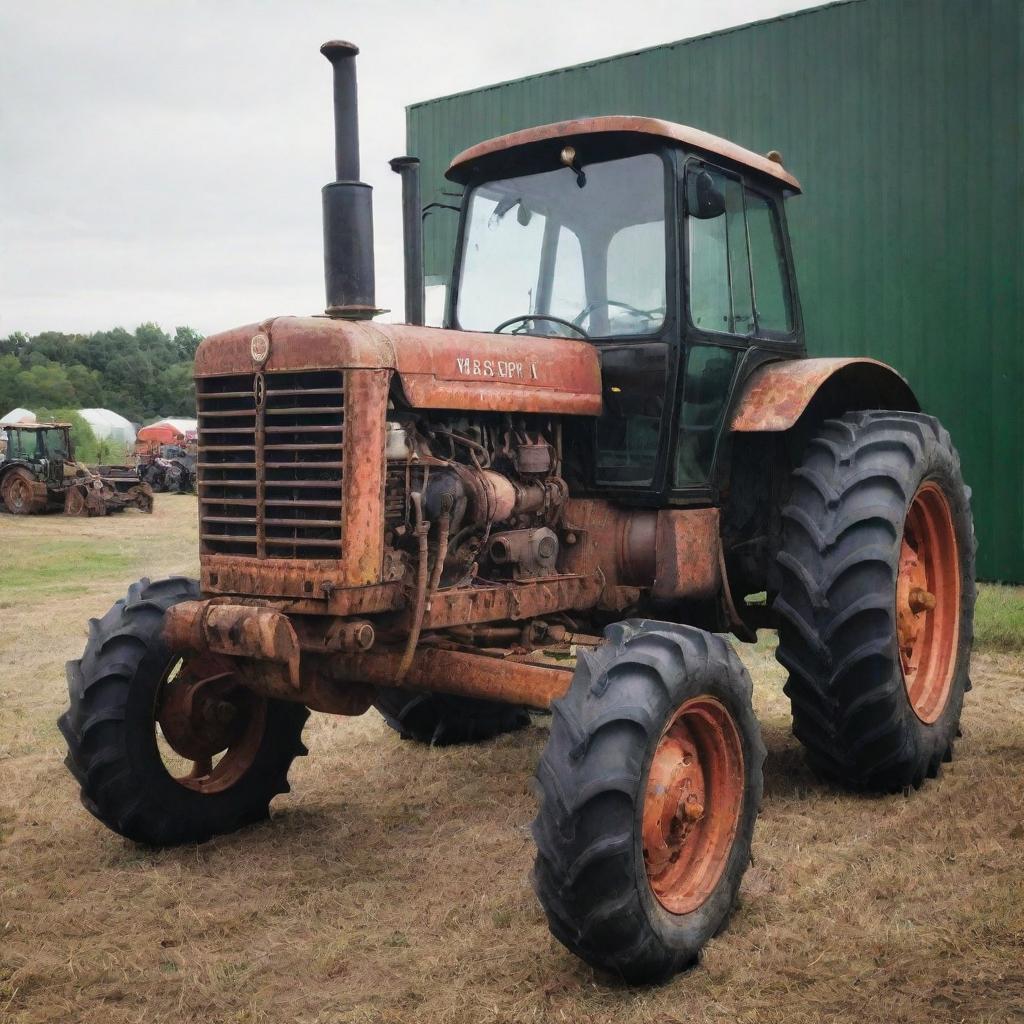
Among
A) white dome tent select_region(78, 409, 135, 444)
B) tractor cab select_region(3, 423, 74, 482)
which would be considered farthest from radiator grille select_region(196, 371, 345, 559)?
white dome tent select_region(78, 409, 135, 444)

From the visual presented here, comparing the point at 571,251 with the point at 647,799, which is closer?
the point at 647,799

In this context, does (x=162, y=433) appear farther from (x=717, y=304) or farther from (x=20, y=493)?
(x=717, y=304)

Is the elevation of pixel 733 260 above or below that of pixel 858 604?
above

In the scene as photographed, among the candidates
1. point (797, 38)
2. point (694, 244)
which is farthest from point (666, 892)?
point (797, 38)

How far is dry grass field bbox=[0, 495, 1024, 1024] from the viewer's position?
2.99 meters

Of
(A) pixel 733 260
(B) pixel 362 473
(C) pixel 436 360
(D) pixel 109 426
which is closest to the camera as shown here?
(B) pixel 362 473

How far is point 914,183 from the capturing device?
9.96 meters

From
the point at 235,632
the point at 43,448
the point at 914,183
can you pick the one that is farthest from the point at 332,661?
the point at 43,448

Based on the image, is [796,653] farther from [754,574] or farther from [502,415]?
[502,415]

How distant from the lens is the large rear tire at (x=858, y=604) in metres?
4.27

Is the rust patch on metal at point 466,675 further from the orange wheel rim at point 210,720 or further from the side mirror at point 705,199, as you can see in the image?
the side mirror at point 705,199

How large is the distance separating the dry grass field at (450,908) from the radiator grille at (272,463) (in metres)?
1.14

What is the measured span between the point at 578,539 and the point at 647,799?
54.3 inches

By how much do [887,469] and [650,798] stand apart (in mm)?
1835
